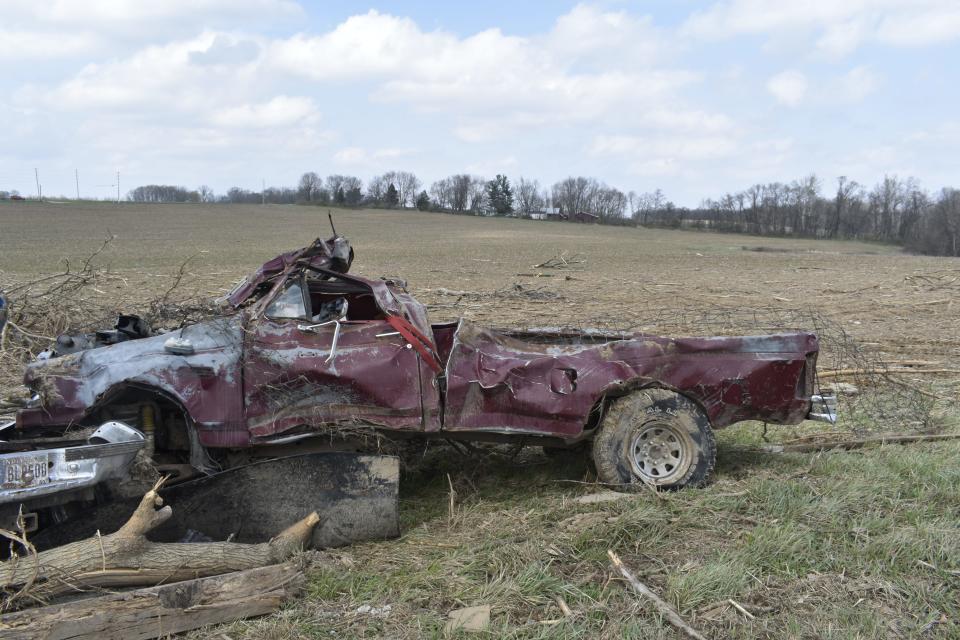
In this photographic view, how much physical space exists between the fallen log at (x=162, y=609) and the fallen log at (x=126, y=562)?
0.49 ft

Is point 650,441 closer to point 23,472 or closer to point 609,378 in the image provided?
point 609,378

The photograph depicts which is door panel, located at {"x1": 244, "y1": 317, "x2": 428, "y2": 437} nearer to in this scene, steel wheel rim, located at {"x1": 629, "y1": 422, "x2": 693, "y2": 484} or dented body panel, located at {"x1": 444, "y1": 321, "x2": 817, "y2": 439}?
dented body panel, located at {"x1": 444, "y1": 321, "x2": 817, "y2": 439}

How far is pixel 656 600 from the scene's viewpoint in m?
3.64

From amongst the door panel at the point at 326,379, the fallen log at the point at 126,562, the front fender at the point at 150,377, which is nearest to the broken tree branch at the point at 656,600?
the door panel at the point at 326,379

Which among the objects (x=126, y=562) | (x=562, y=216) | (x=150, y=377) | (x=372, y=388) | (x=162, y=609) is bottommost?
(x=162, y=609)

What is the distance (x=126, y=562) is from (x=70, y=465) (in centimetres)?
59

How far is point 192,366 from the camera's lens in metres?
4.42

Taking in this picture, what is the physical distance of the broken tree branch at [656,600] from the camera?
342cm

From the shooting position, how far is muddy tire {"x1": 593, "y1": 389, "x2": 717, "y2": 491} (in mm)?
5000

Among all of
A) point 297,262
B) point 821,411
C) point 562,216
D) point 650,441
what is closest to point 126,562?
point 297,262

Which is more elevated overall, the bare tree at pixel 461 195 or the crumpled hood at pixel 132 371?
the bare tree at pixel 461 195

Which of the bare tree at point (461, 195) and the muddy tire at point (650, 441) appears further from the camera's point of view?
the bare tree at point (461, 195)

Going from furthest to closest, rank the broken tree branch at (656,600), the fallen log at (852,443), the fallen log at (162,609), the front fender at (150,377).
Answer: the fallen log at (852,443) < the front fender at (150,377) < the broken tree branch at (656,600) < the fallen log at (162,609)

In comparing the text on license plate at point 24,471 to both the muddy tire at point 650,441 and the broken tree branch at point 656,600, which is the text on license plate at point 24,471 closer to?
the broken tree branch at point 656,600
